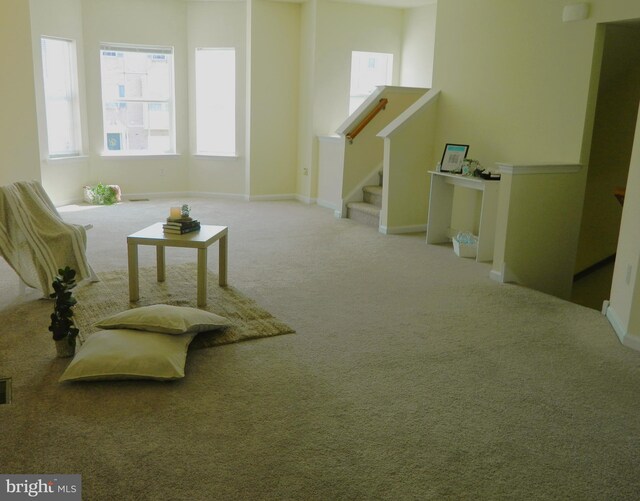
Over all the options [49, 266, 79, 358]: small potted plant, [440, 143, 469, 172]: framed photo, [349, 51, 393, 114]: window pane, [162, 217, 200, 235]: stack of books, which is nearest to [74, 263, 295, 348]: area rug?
[49, 266, 79, 358]: small potted plant

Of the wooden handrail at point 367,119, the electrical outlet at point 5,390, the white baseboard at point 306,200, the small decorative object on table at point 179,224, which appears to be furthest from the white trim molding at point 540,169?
the white baseboard at point 306,200

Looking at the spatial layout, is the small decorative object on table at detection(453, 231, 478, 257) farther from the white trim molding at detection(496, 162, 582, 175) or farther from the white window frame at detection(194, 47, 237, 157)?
the white window frame at detection(194, 47, 237, 157)

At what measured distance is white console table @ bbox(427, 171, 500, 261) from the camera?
5.29 metres

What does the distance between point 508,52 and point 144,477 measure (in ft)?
15.9

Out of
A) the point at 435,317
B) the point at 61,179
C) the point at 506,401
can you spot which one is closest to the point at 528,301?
the point at 435,317

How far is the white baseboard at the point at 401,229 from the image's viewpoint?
6.40 metres

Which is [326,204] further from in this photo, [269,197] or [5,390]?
[5,390]

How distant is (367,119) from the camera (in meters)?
7.06

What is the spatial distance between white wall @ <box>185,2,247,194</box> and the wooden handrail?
5.79 ft

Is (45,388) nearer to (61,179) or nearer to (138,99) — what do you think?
(61,179)

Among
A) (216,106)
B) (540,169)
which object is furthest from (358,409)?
(216,106)

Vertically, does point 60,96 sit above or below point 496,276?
above

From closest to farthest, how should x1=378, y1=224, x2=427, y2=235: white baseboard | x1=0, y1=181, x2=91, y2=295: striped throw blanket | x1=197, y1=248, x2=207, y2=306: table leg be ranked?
x1=197, y1=248, x2=207, y2=306: table leg → x1=0, y1=181, x2=91, y2=295: striped throw blanket → x1=378, y1=224, x2=427, y2=235: white baseboard

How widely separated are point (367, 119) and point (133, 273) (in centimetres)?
408
